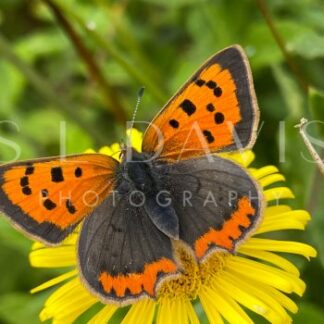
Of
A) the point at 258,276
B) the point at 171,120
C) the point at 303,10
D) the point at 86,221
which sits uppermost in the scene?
the point at 303,10

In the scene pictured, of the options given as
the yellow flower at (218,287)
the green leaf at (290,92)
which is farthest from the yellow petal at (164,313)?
the green leaf at (290,92)

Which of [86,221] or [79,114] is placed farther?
[79,114]

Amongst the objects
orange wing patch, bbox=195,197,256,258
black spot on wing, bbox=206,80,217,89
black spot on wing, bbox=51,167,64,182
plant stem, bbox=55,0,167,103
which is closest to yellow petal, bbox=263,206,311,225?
orange wing patch, bbox=195,197,256,258

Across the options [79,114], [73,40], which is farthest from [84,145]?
[73,40]

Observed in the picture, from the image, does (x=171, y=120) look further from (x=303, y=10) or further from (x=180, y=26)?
(x=180, y=26)

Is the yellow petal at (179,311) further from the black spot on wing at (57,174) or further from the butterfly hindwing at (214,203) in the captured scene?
the black spot on wing at (57,174)

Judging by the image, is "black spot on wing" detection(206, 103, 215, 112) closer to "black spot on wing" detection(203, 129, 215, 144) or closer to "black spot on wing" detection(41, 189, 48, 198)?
"black spot on wing" detection(203, 129, 215, 144)

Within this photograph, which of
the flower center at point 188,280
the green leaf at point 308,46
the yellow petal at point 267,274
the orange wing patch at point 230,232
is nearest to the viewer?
the orange wing patch at point 230,232

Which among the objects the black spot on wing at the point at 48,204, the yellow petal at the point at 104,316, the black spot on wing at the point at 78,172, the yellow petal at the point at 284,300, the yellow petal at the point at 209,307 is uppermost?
the black spot on wing at the point at 78,172
